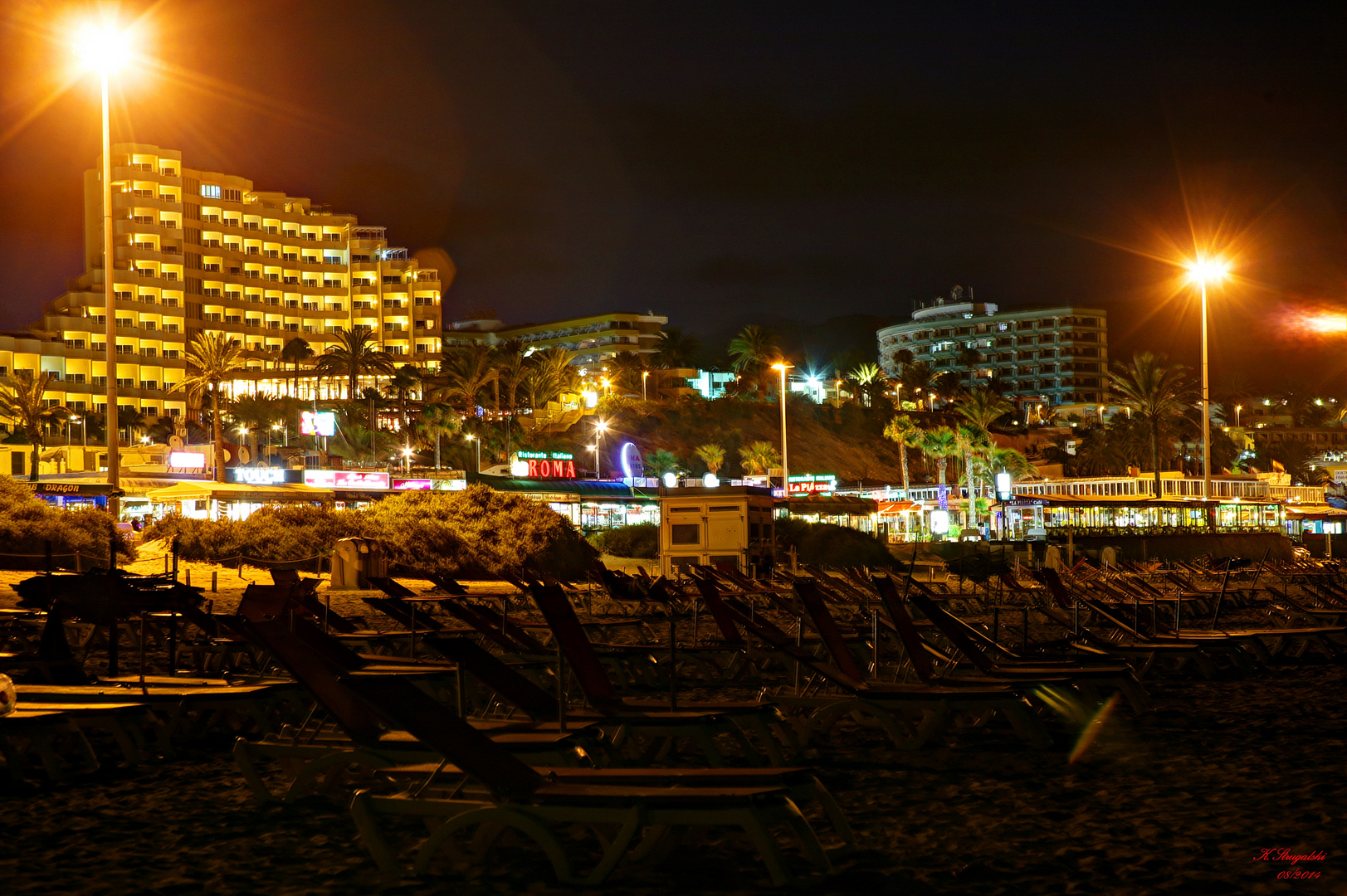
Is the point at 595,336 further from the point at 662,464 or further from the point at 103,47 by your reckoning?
the point at 103,47

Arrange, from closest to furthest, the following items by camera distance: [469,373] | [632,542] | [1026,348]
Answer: [632,542]
[469,373]
[1026,348]

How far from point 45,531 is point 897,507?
106 feet

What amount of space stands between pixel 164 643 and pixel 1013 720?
371 inches

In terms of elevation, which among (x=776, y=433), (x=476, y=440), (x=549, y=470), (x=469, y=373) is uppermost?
(x=469, y=373)

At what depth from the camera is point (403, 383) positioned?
98812mm

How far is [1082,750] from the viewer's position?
7.52 m

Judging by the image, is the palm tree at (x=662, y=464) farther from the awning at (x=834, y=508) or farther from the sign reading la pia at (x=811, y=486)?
the awning at (x=834, y=508)

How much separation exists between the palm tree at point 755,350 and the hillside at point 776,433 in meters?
5.81

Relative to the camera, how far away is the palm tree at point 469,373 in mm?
95062

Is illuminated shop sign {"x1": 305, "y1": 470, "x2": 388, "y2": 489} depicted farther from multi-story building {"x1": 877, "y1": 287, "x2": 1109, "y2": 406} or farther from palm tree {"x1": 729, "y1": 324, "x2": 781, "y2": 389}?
multi-story building {"x1": 877, "y1": 287, "x2": 1109, "y2": 406}

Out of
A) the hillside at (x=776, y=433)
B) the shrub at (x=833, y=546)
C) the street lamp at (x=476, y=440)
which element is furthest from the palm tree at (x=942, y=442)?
the shrub at (x=833, y=546)

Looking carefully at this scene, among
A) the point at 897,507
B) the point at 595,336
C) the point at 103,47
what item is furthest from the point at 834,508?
the point at 595,336

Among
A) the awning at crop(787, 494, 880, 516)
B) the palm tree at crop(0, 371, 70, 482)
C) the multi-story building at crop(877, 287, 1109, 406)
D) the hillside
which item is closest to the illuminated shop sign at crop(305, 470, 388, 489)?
the awning at crop(787, 494, 880, 516)

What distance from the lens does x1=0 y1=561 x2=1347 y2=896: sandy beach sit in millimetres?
4703
